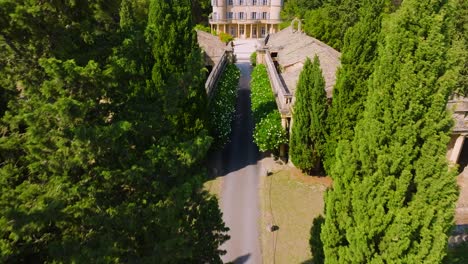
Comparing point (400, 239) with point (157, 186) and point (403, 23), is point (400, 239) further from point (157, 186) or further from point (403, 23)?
point (157, 186)

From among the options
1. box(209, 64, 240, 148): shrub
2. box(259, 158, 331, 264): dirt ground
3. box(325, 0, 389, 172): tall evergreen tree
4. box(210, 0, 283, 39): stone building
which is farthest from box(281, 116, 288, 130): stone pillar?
box(210, 0, 283, 39): stone building

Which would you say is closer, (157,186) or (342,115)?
(157,186)

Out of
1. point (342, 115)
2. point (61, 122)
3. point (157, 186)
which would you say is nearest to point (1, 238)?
point (61, 122)

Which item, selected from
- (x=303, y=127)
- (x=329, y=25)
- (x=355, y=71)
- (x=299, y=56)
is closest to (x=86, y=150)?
(x=303, y=127)

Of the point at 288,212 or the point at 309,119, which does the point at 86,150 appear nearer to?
the point at 288,212

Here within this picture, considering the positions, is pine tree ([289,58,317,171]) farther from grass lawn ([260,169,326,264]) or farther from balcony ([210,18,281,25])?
balcony ([210,18,281,25])

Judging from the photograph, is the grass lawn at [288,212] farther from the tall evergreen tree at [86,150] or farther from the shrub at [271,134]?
the tall evergreen tree at [86,150]

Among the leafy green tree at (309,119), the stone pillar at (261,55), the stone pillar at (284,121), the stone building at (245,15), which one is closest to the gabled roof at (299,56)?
the stone pillar at (261,55)
